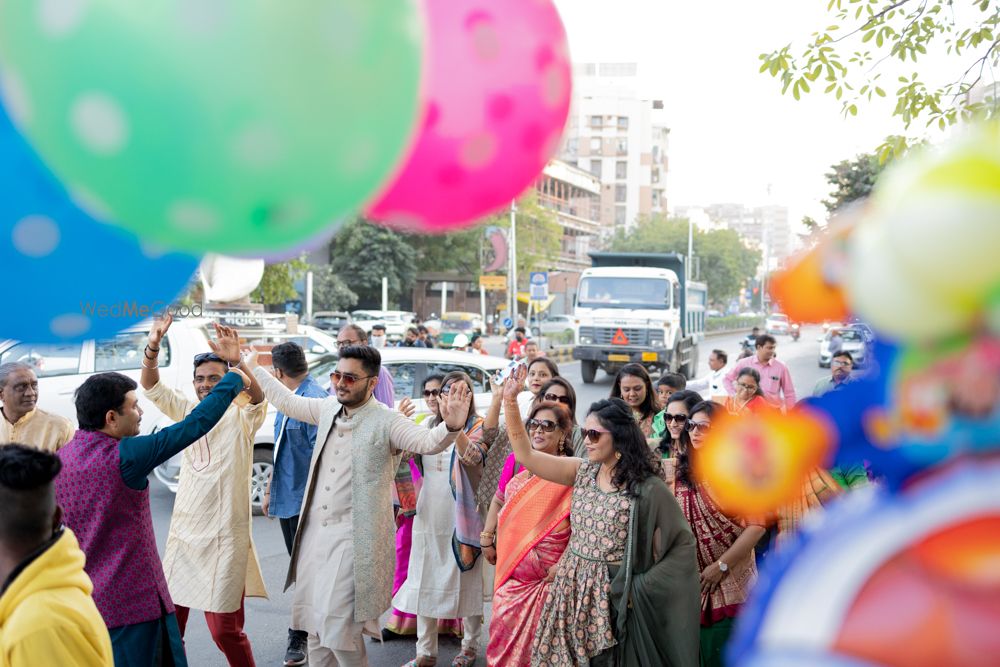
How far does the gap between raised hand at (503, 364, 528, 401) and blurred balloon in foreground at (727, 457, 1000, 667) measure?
2392 mm

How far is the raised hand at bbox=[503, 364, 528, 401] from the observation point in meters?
3.47

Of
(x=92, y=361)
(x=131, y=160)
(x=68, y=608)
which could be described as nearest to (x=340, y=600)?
(x=68, y=608)

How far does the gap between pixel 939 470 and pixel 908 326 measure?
178mm

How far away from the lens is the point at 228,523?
428cm

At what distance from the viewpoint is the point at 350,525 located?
4043 millimetres

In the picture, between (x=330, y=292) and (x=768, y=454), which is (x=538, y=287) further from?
(x=768, y=454)

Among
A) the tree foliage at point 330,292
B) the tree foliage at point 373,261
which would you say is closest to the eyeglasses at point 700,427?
the tree foliage at point 330,292

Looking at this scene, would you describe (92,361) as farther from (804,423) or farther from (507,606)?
(804,423)

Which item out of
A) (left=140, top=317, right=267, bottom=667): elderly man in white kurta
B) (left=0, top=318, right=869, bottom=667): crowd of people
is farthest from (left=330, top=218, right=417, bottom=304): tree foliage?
(left=140, top=317, right=267, bottom=667): elderly man in white kurta

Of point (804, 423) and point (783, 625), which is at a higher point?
point (804, 423)

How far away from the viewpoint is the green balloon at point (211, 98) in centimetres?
117

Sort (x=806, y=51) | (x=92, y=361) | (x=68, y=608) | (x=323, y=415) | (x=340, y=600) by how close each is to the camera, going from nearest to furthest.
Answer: (x=68, y=608) < (x=340, y=600) < (x=323, y=415) < (x=806, y=51) < (x=92, y=361)

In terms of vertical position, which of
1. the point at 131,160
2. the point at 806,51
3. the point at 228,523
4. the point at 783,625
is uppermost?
the point at 806,51

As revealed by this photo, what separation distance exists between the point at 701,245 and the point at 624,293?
133ft
